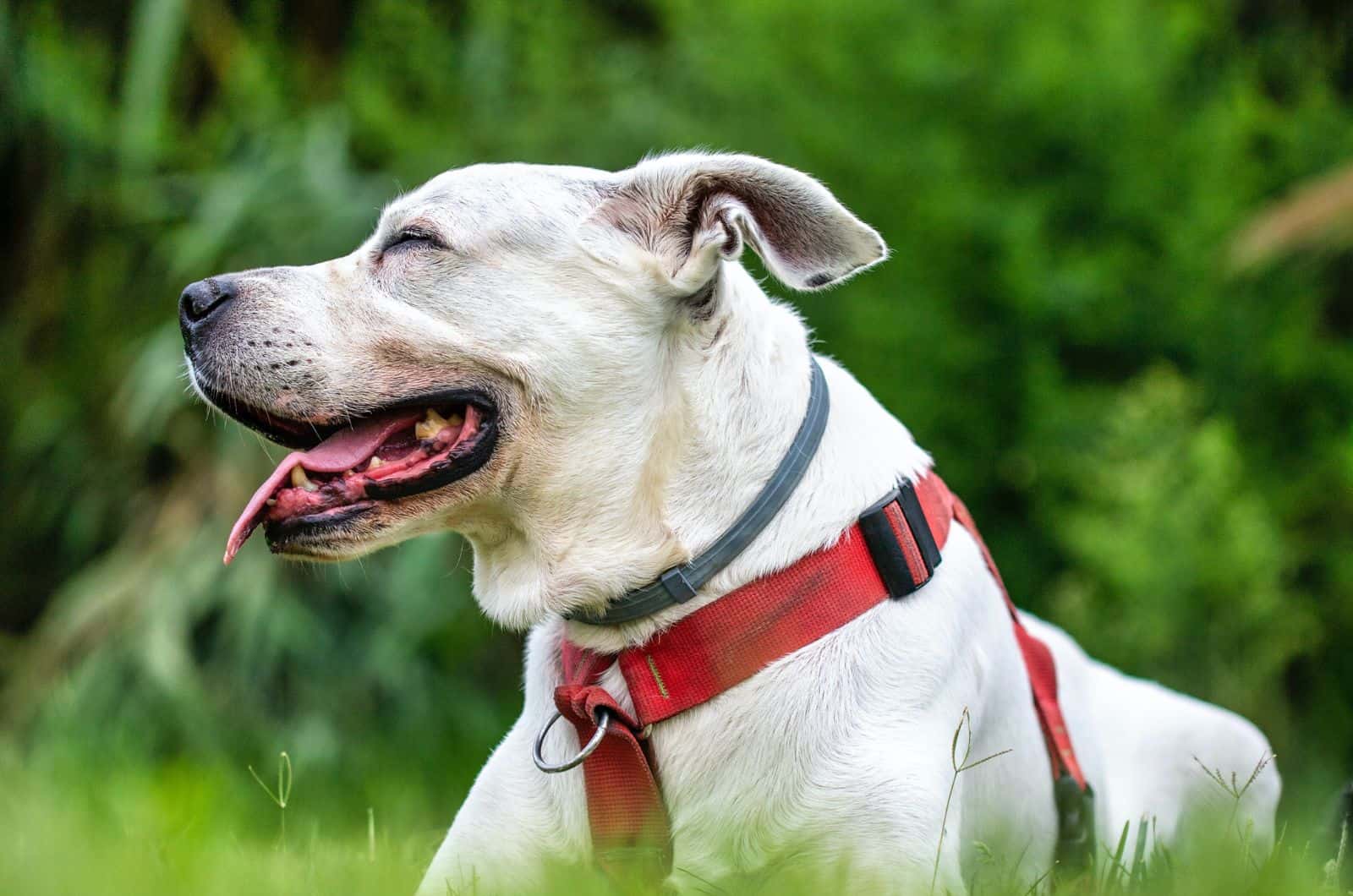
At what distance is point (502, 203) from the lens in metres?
3.00

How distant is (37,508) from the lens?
7344 mm

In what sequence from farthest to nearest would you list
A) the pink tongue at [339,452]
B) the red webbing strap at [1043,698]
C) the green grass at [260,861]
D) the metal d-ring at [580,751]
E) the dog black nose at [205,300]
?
1. the red webbing strap at [1043,698]
2. the dog black nose at [205,300]
3. the pink tongue at [339,452]
4. the metal d-ring at [580,751]
5. the green grass at [260,861]

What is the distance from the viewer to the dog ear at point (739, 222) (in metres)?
2.78

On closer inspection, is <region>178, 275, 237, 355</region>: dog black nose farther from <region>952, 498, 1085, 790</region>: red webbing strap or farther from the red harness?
<region>952, 498, 1085, 790</region>: red webbing strap

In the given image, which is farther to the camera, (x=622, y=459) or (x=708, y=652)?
(x=622, y=459)

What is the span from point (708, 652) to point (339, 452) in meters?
0.81

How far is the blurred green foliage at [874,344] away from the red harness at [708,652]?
343 cm

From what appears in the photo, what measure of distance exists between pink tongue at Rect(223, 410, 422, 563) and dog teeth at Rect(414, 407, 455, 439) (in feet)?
0.06

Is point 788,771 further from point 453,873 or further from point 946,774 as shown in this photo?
point 453,873

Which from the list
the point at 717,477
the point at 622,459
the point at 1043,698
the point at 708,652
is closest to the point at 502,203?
the point at 622,459

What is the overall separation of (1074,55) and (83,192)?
4.71 meters

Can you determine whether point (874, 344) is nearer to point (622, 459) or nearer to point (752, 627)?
point (622, 459)

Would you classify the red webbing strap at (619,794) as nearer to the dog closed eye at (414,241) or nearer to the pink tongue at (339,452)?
the pink tongue at (339,452)

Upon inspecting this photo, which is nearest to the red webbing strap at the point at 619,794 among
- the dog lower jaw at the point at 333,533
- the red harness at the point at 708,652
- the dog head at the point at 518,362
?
the red harness at the point at 708,652
